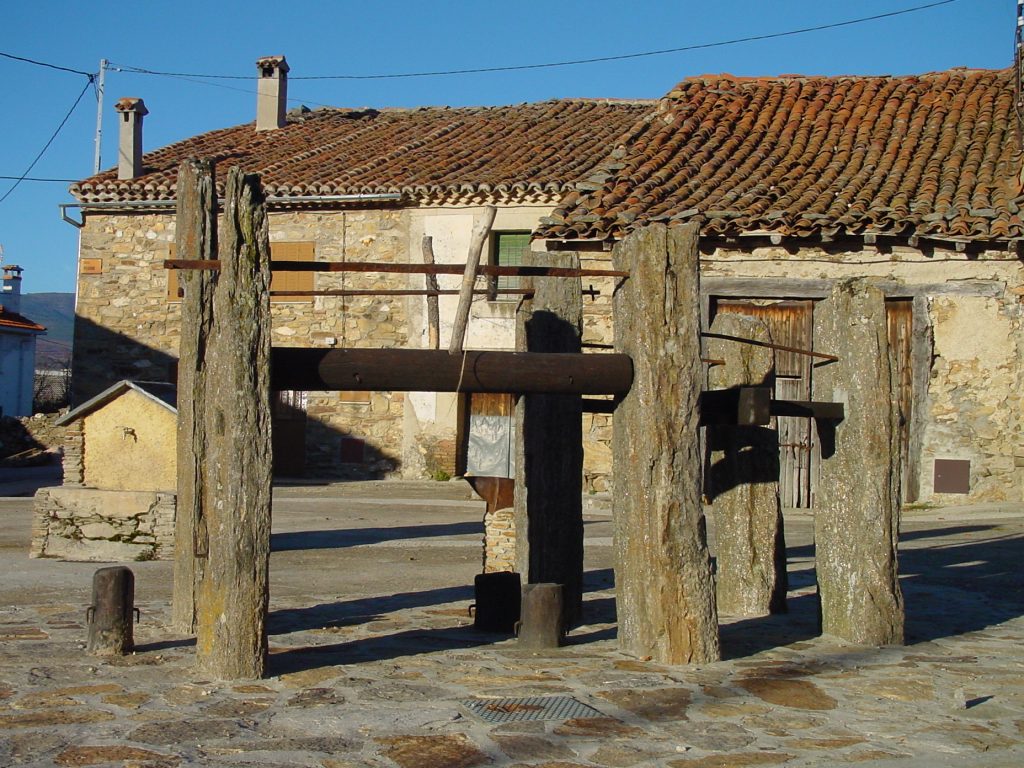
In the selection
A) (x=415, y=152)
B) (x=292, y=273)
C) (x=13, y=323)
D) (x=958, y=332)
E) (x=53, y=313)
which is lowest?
(x=958, y=332)

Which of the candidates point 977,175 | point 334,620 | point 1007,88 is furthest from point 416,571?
point 1007,88

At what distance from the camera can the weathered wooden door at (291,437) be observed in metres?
18.0

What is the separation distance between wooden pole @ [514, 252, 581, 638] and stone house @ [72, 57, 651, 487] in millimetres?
9732

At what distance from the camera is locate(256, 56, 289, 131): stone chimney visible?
21.4m

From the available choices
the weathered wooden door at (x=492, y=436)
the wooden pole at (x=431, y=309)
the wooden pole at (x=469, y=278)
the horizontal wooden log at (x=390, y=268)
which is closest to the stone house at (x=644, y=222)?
the weathered wooden door at (x=492, y=436)

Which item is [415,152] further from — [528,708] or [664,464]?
[528,708]

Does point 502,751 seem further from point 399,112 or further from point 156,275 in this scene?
point 399,112

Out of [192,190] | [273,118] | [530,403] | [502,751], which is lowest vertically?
[502,751]

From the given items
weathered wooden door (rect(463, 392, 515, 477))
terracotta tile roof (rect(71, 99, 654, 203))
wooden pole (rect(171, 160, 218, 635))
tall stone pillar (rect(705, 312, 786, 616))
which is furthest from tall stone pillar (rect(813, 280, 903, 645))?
terracotta tile roof (rect(71, 99, 654, 203))

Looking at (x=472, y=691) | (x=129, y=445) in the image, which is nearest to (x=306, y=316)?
(x=129, y=445)

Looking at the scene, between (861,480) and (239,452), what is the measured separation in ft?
9.75

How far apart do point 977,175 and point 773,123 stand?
3.07 metres

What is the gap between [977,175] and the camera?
1376 centimetres

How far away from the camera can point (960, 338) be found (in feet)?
42.0
